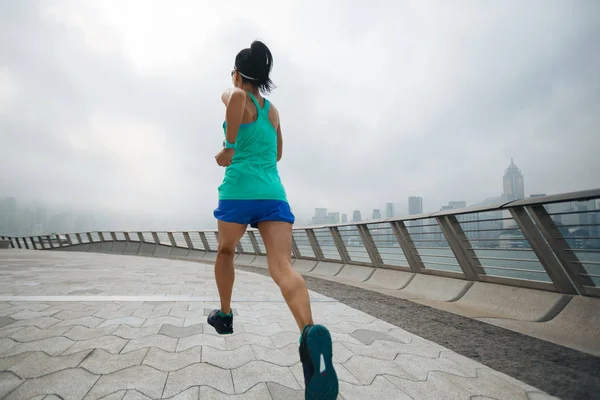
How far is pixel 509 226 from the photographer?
371cm

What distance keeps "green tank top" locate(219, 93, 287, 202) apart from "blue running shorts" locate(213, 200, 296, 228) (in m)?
0.03

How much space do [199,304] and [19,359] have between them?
195cm

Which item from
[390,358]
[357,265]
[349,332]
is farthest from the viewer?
[357,265]

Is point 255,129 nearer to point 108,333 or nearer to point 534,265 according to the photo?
point 108,333

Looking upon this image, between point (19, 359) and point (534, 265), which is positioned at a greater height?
point (534, 265)

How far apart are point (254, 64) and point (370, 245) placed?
5714 mm

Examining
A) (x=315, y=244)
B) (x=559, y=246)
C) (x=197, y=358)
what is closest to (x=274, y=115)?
(x=197, y=358)

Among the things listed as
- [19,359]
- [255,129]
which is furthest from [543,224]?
[19,359]

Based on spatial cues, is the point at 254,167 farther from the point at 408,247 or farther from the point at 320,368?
the point at 408,247

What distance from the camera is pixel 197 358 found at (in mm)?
2082

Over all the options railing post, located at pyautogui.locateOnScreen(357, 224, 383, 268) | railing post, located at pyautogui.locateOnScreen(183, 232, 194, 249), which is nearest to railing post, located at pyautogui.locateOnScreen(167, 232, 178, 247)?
railing post, located at pyautogui.locateOnScreen(183, 232, 194, 249)

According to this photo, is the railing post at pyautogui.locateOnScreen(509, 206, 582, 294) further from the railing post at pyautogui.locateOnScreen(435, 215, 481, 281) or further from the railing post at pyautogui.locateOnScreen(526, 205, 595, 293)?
the railing post at pyautogui.locateOnScreen(435, 215, 481, 281)

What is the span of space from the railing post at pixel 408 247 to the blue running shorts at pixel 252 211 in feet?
14.9

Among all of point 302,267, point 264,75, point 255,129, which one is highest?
point 264,75
